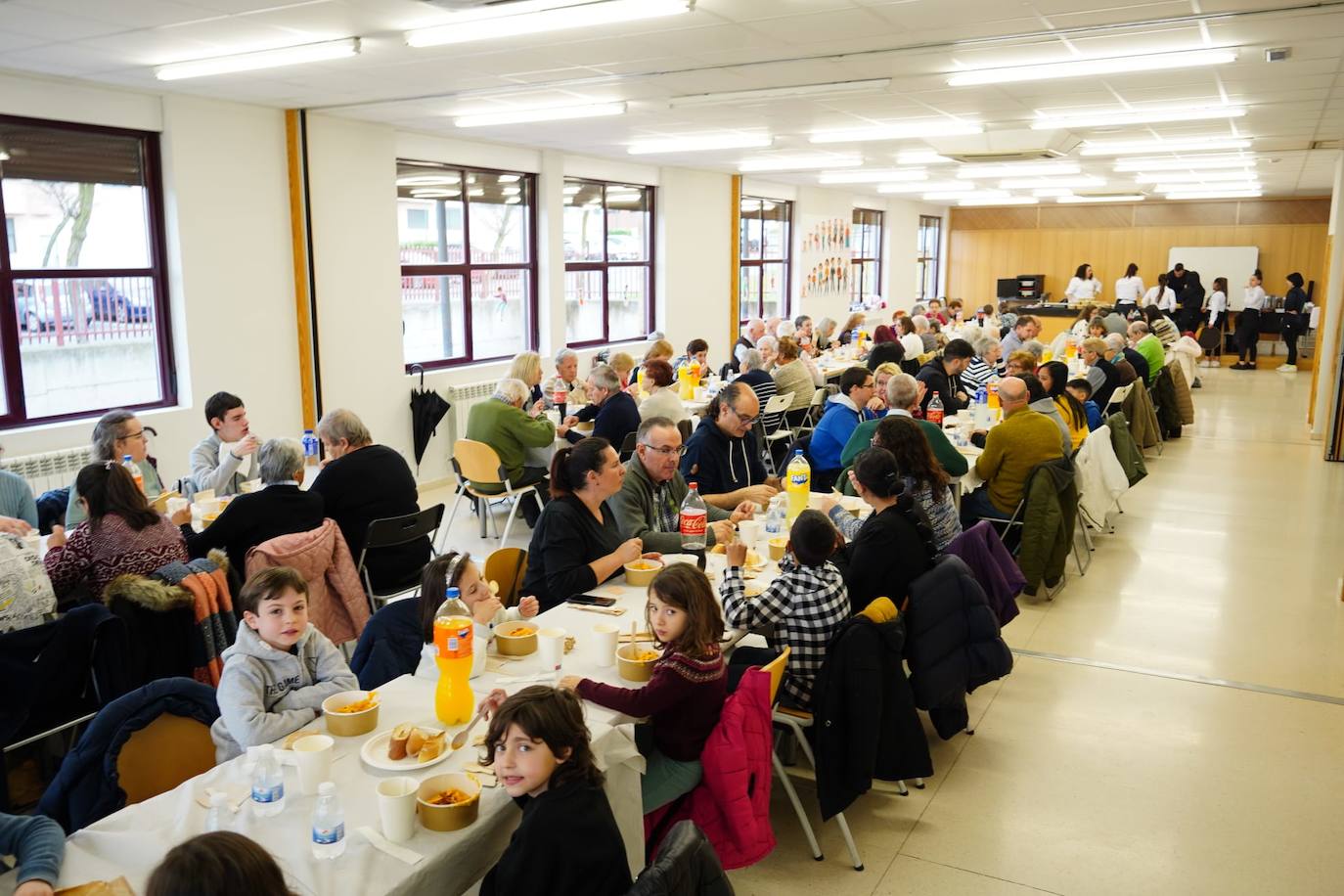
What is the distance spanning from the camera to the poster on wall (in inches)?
613

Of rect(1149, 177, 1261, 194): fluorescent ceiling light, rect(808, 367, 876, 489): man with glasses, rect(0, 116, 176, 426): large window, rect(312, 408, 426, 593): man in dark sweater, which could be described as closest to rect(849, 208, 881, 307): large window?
rect(1149, 177, 1261, 194): fluorescent ceiling light

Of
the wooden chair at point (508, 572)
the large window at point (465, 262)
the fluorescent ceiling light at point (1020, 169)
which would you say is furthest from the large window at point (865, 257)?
the wooden chair at point (508, 572)

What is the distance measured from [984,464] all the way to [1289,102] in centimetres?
386

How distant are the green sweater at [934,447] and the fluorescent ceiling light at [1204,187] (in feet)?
36.9

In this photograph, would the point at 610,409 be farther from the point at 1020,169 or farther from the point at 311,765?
the point at 1020,169

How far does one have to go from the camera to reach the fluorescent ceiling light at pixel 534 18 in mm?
4234

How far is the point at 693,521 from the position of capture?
396cm

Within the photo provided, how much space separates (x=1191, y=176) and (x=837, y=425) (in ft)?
32.4

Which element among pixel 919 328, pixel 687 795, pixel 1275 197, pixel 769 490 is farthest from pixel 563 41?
pixel 1275 197

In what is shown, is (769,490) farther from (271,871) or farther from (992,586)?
(271,871)

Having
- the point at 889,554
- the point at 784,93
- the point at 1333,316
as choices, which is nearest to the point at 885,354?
the point at 784,93

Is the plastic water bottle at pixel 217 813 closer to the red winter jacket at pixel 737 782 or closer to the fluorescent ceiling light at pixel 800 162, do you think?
the red winter jacket at pixel 737 782

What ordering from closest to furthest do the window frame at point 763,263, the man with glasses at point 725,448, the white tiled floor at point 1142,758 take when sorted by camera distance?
the white tiled floor at point 1142,758 < the man with glasses at point 725,448 < the window frame at point 763,263

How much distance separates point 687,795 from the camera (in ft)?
8.96
